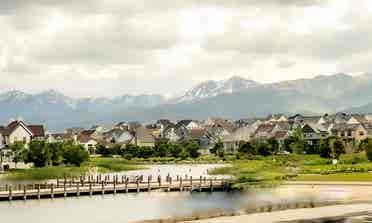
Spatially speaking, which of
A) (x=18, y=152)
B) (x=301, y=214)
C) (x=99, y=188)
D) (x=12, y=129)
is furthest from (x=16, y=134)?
(x=301, y=214)

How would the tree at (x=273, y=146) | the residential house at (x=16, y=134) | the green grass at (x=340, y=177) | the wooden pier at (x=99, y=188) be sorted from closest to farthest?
the wooden pier at (x=99, y=188) → the green grass at (x=340, y=177) → the residential house at (x=16, y=134) → the tree at (x=273, y=146)

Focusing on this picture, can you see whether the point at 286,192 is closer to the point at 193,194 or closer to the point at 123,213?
the point at 193,194

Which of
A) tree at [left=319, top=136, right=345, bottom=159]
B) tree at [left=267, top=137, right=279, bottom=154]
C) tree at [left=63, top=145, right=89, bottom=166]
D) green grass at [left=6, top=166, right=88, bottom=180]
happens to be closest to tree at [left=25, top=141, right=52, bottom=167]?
tree at [left=63, top=145, right=89, bottom=166]

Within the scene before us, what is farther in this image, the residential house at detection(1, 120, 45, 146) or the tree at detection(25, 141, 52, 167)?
the residential house at detection(1, 120, 45, 146)

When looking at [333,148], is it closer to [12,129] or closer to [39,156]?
[39,156]

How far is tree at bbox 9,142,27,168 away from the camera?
145775 mm

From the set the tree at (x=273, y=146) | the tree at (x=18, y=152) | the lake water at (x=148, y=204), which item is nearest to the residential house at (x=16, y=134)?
the tree at (x=18, y=152)

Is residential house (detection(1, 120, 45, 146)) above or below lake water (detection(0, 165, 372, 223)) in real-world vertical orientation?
above

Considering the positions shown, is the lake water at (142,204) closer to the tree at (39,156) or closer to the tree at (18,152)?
the tree at (39,156)

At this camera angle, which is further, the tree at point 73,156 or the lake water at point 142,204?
the tree at point 73,156

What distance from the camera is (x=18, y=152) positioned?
152 meters

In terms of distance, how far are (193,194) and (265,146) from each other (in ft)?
299

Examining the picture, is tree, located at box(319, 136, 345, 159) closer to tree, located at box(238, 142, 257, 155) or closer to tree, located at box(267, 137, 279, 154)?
tree, located at box(267, 137, 279, 154)

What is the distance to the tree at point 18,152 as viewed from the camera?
146m
